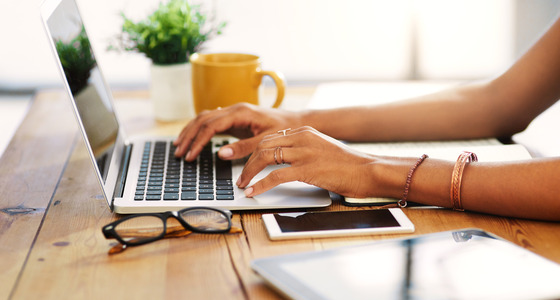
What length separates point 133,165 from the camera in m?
1.09

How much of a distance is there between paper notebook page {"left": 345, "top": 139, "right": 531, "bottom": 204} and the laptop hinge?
34 cm

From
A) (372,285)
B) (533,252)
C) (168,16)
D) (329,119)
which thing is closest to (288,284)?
(372,285)

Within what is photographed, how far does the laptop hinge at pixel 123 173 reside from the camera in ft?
3.16

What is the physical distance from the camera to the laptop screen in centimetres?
94

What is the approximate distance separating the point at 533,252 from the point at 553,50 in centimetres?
54

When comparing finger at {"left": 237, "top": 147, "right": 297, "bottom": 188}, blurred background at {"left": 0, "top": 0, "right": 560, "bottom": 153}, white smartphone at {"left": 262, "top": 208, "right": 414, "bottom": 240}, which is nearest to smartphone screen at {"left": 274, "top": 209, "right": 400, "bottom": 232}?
white smartphone at {"left": 262, "top": 208, "right": 414, "bottom": 240}

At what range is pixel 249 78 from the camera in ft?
4.40

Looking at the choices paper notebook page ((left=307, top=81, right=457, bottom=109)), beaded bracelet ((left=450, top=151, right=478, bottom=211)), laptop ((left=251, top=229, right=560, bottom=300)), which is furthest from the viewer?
paper notebook page ((left=307, top=81, right=457, bottom=109))

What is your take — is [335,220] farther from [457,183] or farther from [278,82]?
[278,82]

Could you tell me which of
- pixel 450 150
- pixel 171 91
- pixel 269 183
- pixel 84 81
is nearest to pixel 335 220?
pixel 269 183

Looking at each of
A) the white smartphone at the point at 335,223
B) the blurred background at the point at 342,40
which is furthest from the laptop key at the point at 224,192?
the blurred background at the point at 342,40

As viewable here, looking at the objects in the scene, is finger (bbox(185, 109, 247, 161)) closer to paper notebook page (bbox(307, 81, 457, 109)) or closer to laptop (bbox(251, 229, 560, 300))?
paper notebook page (bbox(307, 81, 457, 109))

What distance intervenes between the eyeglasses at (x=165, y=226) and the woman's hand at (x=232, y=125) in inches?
10.1

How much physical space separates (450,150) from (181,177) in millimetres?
468
